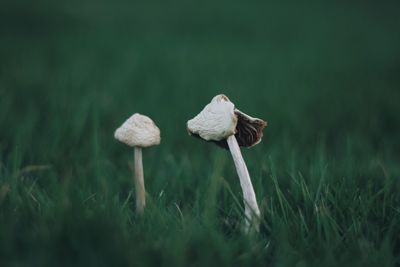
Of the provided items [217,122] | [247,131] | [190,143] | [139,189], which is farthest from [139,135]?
[190,143]

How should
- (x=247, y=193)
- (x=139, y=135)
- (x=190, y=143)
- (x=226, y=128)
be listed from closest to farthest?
(x=226, y=128), (x=247, y=193), (x=139, y=135), (x=190, y=143)

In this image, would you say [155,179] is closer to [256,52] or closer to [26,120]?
[26,120]

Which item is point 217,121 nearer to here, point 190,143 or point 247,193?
point 247,193

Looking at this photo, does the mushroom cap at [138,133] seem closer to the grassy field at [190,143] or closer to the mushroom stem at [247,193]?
the grassy field at [190,143]

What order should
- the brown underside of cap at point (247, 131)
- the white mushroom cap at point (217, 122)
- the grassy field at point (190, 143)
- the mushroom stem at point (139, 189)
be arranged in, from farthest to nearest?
the mushroom stem at point (139, 189), the brown underside of cap at point (247, 131), the white mushroom cap at point (217, 122), the grassy field at point (190, 143)

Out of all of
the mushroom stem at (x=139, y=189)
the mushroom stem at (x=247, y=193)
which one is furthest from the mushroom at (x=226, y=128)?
the mushroom stem at (x=139, y=189)

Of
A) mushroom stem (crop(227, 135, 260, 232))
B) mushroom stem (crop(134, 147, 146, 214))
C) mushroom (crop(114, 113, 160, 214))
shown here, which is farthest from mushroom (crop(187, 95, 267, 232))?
mushroom stem (crop(134, 147, 146, 214))
